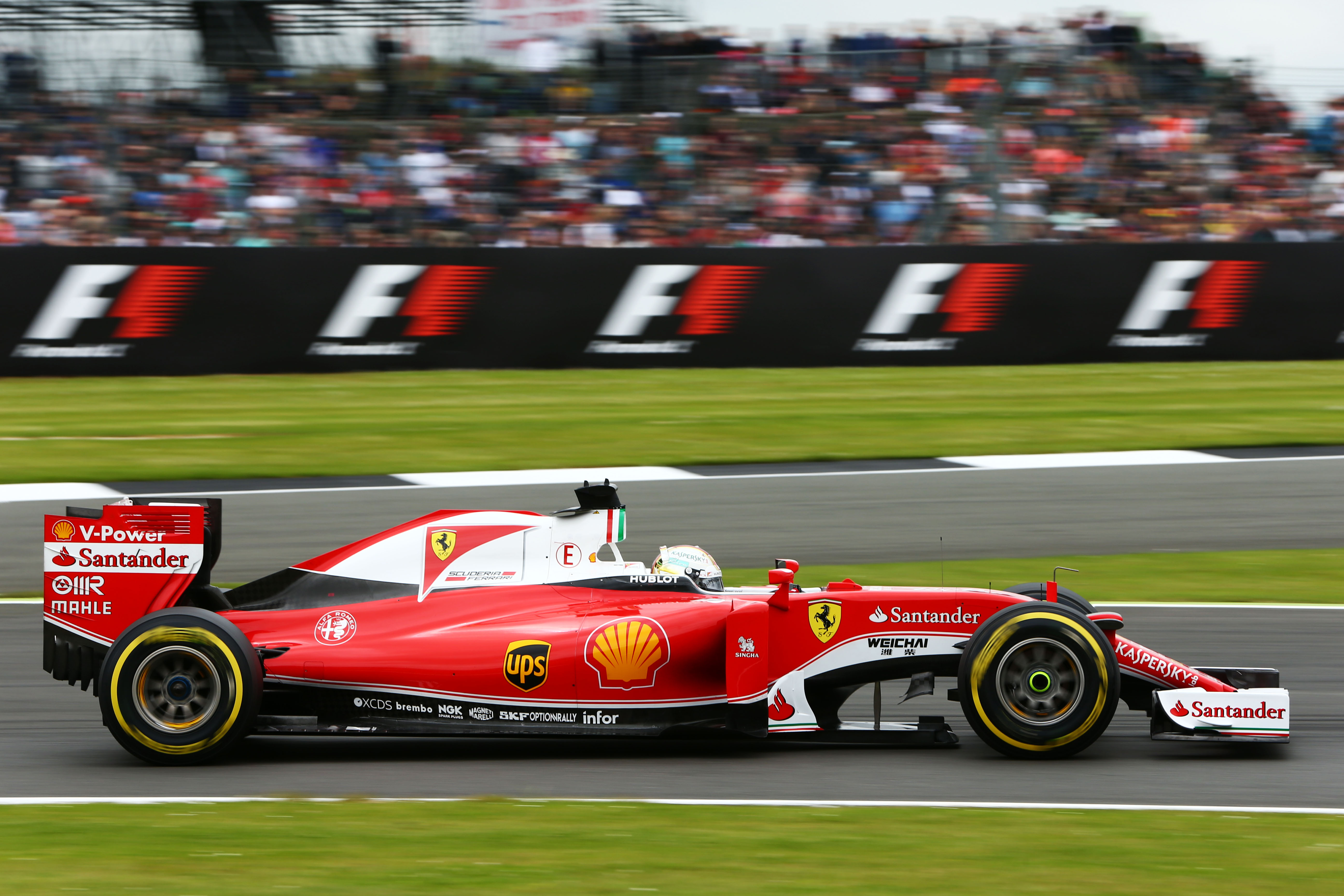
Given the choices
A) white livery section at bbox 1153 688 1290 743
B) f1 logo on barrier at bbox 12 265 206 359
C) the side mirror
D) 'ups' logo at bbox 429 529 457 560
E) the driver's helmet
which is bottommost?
white livery section at bbox 1153 688 1290 743

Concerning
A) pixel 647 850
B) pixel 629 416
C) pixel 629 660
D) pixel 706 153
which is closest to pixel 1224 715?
pixel 629 660

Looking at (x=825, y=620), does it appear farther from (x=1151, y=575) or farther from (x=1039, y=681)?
(x=1151, y=575)

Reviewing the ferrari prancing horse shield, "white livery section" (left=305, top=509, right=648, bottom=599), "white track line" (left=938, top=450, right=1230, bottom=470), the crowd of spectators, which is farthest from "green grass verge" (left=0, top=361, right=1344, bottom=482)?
the ferrari prancing horse shield

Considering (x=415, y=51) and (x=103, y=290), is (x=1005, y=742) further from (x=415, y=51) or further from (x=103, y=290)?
(x=415, y=51)

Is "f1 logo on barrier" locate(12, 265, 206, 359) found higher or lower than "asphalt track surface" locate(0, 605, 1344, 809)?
higher

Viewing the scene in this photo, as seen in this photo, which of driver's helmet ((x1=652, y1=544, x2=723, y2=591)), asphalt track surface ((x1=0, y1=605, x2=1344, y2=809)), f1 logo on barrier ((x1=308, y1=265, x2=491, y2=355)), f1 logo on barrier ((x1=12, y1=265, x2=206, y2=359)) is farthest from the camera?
f1 logo on barrier ((x1=308, y1=265, x2=491, y2=355))

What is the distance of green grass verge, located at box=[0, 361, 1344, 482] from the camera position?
1395cm

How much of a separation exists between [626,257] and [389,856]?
45.1ft

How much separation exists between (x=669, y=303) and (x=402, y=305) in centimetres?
301

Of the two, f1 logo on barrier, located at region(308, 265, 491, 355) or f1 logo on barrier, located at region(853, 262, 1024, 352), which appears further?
f1 logo on barrier, located at region(853, 262, 1024, 352)

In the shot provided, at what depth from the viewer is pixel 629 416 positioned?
15.9 metres

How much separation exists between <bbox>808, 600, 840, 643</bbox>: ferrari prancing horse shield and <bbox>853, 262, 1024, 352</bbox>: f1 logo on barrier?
41.6ft

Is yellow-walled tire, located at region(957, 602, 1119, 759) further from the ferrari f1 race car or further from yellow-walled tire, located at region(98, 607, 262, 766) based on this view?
yellow-walled tire, located at region(98, 607, 262, 766)

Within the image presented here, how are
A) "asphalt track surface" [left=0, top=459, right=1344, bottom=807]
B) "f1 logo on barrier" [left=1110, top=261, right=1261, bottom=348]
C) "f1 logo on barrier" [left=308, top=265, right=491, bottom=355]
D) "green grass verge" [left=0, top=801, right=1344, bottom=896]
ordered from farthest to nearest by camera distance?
"f1 logo on barrier" [left=1110, top=261, right=1261, bottom=348] → "f1 logo on barrier" [left=308, top=265, right=491, bottom=355] → "asphalt track surface" [left=0, top=459, right=1344, bottom=807] → "green grass verge" [left=0, top=801, right=1344, bottom=896]
